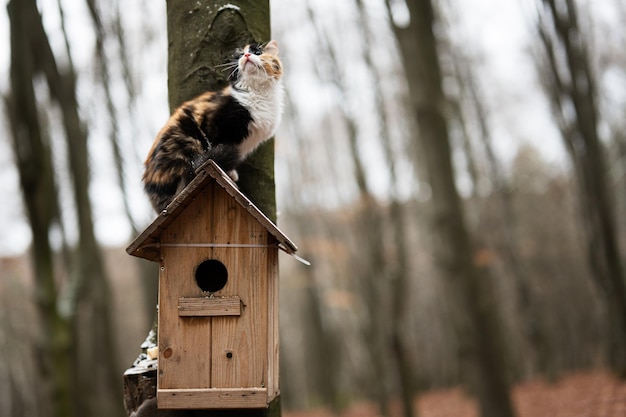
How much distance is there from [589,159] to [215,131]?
8.69m

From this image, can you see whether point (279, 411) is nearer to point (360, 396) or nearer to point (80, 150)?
point (80, 150)

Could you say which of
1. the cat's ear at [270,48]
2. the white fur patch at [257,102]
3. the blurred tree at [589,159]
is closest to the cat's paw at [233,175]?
the white fur patch at [257,102]

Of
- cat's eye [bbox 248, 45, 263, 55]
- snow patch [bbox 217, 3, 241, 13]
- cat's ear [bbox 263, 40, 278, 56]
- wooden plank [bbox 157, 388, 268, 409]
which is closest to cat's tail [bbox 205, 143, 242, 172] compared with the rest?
cat's eye [bbox 248, 45, 263, 55]

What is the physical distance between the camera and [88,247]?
28.1 ft

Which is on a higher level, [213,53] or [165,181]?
[213,53]

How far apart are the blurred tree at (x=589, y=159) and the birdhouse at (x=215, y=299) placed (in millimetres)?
8444

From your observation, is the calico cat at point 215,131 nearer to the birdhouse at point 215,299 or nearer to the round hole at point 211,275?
the birdhouse at point 215,299

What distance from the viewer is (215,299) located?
7.88 feet

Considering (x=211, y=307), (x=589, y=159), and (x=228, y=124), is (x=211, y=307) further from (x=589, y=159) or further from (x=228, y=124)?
(x=589, y=159)

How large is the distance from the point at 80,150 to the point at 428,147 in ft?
18.0

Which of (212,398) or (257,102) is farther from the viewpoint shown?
(257,102)

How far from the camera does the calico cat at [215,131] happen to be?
2.59 m

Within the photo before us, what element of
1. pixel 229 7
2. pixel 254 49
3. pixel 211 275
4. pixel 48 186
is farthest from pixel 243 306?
pixel 48 186

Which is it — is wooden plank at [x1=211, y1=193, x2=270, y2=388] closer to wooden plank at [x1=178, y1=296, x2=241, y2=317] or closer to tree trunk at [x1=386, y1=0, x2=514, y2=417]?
wooden plank at [x1=178, y1=296, x2=241, y2=317]
